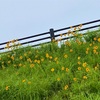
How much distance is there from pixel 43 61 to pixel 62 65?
1088 mm

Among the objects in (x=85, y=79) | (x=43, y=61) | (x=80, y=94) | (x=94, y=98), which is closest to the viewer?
(x=94, y=98)

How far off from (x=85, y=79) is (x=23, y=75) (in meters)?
2.07

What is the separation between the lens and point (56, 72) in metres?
8.49

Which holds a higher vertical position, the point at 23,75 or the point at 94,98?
the point at 23,75

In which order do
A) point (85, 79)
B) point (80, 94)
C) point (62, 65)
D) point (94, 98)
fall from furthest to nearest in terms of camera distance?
point (62, 65) → point (85, 79) → point (80, 94) → point (94, 98)

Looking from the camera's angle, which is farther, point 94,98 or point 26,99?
point 26,99

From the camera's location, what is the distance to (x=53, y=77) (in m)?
8.12

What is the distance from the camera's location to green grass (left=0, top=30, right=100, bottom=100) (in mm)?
7429

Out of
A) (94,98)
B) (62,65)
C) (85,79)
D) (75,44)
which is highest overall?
(75,44)

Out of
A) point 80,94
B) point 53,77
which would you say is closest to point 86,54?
point 53,77

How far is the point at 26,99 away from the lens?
7664 millimetres

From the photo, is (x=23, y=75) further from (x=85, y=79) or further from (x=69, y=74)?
(x=85, y=79)

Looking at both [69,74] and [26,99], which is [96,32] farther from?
[26,99]

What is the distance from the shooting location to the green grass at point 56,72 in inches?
292
